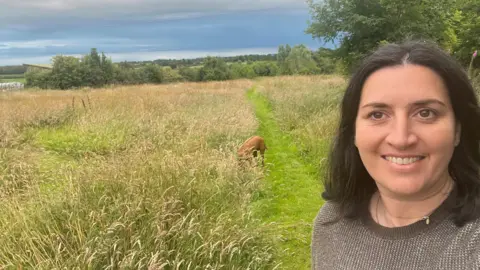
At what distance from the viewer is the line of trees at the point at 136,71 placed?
165ft

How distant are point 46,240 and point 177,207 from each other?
1080mm

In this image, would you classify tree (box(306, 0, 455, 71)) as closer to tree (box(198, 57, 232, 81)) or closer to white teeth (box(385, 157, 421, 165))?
white teeth (box(385, 157, 421, 165))

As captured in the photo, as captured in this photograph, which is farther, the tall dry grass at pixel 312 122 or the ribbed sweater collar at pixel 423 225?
the tall dry grass at pixel 312 122

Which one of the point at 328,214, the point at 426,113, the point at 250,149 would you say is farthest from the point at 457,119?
the point at 250,149

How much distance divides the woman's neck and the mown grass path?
2.44 meters

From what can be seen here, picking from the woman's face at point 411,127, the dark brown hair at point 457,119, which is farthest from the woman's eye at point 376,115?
the dark brown hair at point 457,119

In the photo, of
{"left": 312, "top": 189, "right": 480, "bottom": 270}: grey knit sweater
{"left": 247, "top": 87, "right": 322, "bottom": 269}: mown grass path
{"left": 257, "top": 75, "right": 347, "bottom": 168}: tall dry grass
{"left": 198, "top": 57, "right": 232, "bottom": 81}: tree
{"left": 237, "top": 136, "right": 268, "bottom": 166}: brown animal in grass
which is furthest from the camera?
{"left": 198, "top": 57, "right": 232, "bottom": 81}: tree

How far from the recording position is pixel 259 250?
3611 millimetres

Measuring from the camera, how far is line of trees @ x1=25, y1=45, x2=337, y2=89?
50250 mm

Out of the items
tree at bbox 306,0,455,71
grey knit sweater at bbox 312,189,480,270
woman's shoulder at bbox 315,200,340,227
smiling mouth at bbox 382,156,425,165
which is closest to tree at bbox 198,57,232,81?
tree at bbox 306,0,455,71

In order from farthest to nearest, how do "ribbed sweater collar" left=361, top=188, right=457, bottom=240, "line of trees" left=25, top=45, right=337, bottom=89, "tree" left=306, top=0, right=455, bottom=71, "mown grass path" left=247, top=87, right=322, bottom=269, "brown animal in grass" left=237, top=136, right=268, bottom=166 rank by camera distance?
1. "line of trees" left=25, top=45, right=337, bottom=89
2. "tree" left=306, top=0, right=455, bottom=71
3. "brown animal in grass" left=237, top=136, right=268, bottom=166
4. "mown grass path" left=247, top=87, right=322, bottom=269
5. "ribbed sweater collar" left=361, top=188, right=457, bottom=240

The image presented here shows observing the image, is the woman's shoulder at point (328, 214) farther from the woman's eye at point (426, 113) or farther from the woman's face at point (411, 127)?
the woman's eye at point (426, 113)

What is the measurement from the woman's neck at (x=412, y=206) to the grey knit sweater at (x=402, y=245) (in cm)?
2

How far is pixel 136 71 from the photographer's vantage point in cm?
Answer: 5891
